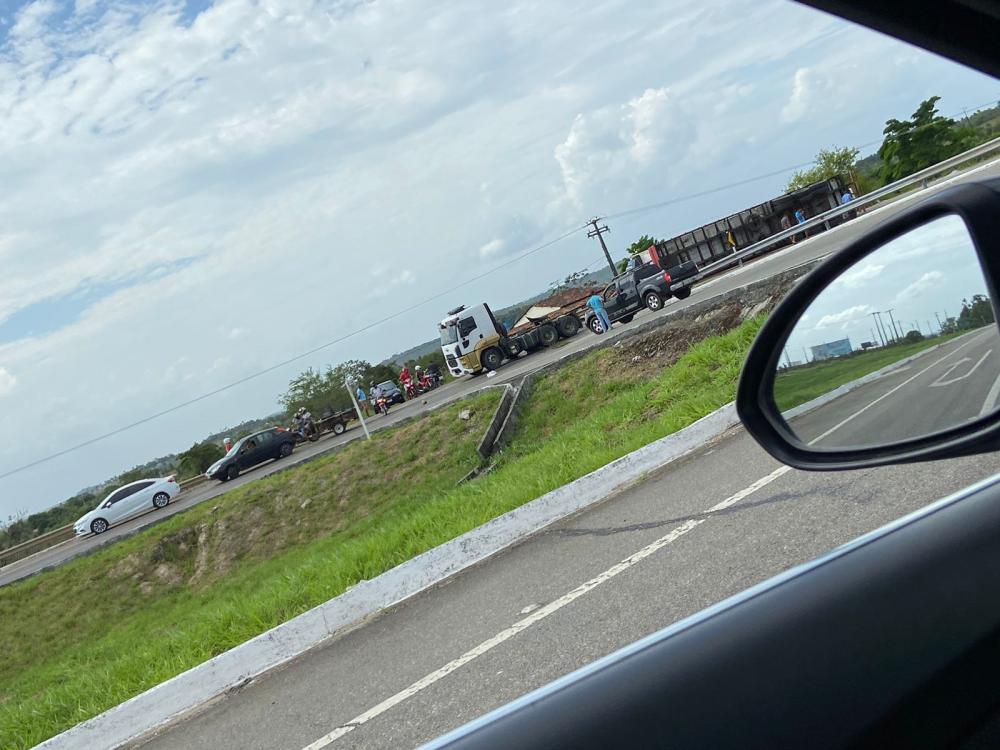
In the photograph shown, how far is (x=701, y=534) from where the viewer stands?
585 centimetres

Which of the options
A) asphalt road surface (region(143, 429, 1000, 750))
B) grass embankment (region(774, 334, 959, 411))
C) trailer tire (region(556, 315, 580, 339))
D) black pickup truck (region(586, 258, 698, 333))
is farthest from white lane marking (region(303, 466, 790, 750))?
trailer tire (region(556, 315, 580, 339))

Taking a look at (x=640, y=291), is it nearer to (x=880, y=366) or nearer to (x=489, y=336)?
(x=489, y=336)

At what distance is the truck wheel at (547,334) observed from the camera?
37812mm

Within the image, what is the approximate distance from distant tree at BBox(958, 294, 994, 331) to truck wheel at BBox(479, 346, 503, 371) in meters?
35.7

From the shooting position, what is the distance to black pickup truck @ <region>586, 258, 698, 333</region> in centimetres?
3122

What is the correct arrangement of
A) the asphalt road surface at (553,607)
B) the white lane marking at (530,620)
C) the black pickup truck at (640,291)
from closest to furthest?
the asphalt road surface at (553,607), the white lane marking at (530,620), the black pickup truck at (640,291)

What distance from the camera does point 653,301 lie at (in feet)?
103

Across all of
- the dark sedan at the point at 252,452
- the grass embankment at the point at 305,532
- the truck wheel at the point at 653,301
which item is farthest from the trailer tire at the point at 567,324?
the grass embankment at the point at 305,532

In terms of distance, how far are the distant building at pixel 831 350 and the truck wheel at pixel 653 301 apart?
29.5 meters

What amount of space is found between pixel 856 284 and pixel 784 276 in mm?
15864

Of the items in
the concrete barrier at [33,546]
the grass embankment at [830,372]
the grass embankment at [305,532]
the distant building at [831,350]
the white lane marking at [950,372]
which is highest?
the distant building at [831,350]

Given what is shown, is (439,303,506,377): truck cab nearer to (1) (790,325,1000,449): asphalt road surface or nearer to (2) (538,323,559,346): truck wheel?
(2) (538,323,559,346): truck wheel

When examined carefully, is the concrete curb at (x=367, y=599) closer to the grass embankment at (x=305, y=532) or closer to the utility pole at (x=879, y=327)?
the grass embankment at (x=305, y=532)

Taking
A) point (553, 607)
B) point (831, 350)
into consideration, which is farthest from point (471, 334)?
point (831, 350)
